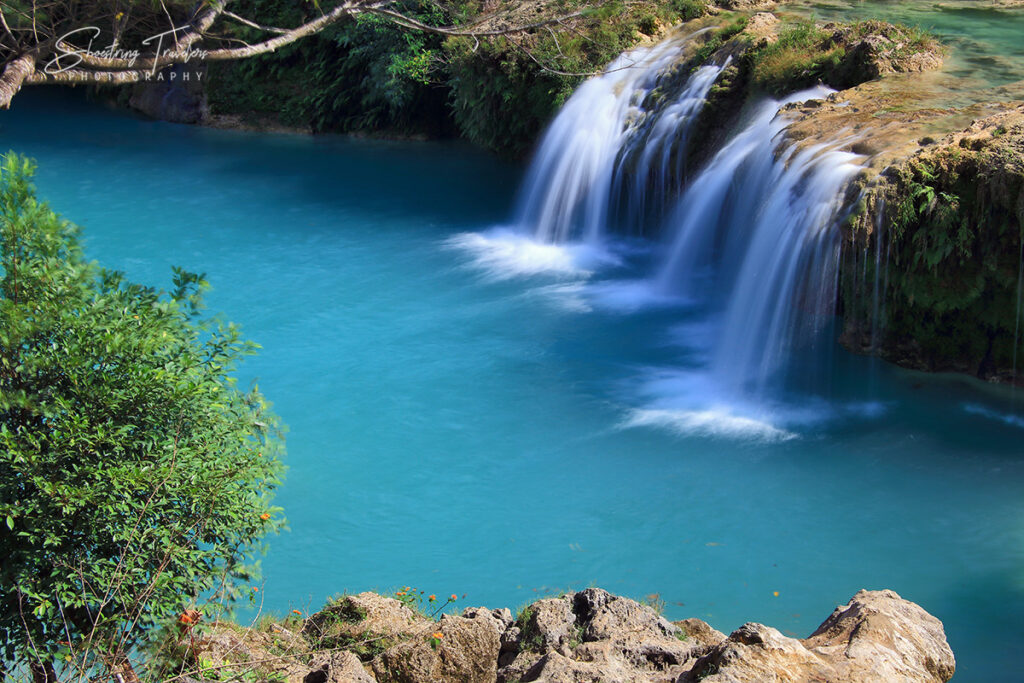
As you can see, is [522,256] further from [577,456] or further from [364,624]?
[364,624]

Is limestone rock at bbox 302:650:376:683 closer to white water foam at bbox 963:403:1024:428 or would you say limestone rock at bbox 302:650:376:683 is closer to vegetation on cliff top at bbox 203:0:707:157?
white water foam at bbox 963:403:1024:428

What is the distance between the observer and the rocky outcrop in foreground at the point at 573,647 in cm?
461

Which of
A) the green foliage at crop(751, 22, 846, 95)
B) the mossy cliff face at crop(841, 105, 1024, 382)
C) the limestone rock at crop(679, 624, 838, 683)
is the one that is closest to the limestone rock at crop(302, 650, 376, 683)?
the limestone rock at crop(679, 624, 838, 683)

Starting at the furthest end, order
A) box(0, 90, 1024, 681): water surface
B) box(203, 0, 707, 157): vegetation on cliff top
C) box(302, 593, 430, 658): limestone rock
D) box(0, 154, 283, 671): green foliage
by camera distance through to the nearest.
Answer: box(203, 0, 707, 157): vegetation on cliff top → box(0, 90, 1024, 681): water surface → box(302, 593, 430, 658): limestone rock → box(0, 154, 283, 671): green foliage

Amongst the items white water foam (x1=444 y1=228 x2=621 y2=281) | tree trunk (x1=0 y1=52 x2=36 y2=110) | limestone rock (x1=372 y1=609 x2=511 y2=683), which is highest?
tree trunk (x1=0 y1=52 x2=36 y2=110)

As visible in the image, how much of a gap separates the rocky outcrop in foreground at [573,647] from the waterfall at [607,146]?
32.3 ft

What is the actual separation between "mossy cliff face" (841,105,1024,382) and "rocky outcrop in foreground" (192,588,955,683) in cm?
564

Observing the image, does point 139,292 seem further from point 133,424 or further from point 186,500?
point 186,500

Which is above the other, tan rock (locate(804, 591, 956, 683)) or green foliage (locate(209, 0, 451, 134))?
green foliage (locate(209, 0, 451, 134))

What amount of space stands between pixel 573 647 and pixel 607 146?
11436 mm

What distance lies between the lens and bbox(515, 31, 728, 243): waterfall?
1491cm

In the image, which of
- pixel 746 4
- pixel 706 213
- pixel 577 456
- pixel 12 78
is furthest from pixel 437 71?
pixel 12 78

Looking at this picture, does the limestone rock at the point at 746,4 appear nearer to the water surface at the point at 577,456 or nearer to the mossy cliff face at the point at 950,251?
the water surface at the point at 577,456

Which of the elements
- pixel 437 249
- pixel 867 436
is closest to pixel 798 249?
pixel 867 436
